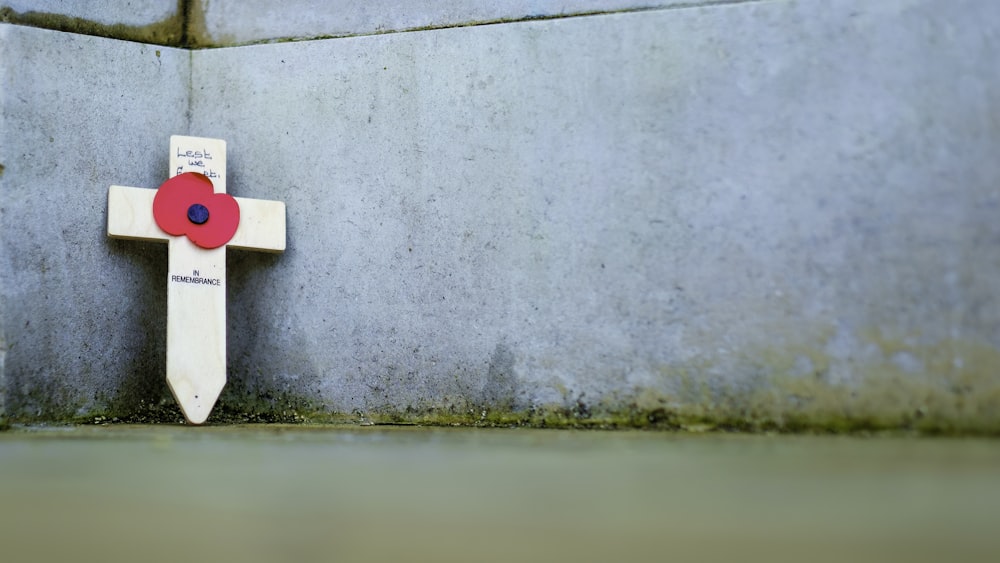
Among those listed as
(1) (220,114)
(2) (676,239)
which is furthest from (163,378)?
(2) (676,239)

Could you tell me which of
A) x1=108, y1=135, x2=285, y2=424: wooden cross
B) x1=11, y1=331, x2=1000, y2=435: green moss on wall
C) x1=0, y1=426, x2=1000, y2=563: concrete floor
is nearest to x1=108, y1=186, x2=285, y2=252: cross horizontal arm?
x1=108, y1=135, x2=285, y2=424: wooden cross

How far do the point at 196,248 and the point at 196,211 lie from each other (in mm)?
93

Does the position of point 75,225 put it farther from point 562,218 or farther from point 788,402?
point 788,402

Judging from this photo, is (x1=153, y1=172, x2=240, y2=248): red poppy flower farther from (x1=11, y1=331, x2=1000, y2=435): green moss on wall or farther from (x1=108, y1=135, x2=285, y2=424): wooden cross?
(x1=11, y1=331, x2=1000, y2=435): green moss on wall

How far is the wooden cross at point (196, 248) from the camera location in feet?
6.32

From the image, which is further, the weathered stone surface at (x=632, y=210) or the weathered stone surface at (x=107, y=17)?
the weathered stone surface at (x=107, y=17)

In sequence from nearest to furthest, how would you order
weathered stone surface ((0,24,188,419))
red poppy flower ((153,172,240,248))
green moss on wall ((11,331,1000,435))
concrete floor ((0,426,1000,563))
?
concrete floor ((0,426,1000,563))
green moss on wall ((11,331,1000,435))
weathered stone surface ((0,24,188,419))
red poppy flower ((153,172,240,248))

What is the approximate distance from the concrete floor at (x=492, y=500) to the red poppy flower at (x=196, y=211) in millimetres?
609

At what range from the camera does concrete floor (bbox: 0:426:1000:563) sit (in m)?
0.85

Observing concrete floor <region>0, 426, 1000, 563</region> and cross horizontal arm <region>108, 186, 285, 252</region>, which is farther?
cross horizontal arm <region>108, 186, 285, 252</region>

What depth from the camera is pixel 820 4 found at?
1864 mm

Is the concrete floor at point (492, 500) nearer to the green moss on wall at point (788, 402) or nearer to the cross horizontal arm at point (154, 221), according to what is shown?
the green moss on wall at point (788, 402)

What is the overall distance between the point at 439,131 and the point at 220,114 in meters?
0.62

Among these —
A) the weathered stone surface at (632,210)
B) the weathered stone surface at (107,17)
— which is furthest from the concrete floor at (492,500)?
the weathered stone surface at (107,17)
